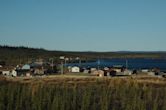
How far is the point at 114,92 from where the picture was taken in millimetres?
34250

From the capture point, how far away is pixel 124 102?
2822cm

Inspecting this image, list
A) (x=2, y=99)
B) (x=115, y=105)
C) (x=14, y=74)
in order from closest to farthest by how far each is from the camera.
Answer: (x=2, y=99) → (x=115, y=105) → (x=14, y=74)

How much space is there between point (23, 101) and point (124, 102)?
654 centimetres

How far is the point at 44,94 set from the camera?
92.6ft

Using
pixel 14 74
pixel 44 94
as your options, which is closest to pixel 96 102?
pixel 44 94

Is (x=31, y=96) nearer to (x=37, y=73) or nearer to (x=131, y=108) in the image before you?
(x=131, y=108)

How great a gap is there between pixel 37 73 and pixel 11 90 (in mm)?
44274

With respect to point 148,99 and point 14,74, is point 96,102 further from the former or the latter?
point 14,74

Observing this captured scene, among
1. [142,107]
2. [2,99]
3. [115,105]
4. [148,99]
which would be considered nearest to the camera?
[142,107]

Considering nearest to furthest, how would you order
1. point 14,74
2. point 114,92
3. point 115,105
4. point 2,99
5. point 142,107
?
point 142,107, point 2,99, point 115,105, point 114,92, point 14,74

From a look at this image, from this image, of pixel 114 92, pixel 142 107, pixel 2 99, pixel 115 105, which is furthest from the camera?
pixel 114 92

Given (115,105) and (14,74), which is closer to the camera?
(115,105)

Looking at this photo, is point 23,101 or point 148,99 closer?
point 23,101

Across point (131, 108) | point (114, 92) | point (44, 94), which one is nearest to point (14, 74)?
point (114, 92)
